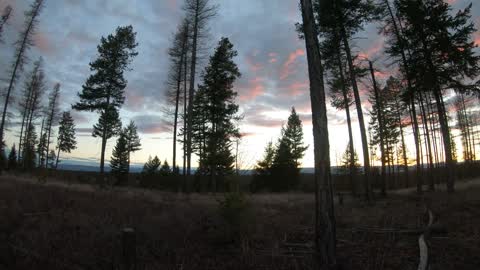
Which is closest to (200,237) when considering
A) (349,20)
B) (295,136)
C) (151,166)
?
(349,20)

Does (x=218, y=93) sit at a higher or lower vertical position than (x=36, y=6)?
lower

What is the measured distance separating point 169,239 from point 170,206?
14.2ft

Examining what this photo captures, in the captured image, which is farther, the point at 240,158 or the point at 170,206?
the point at 170,206

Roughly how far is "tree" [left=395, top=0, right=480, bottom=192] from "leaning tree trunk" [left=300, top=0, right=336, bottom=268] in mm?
13594

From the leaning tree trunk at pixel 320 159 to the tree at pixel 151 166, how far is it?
42507 millimetres

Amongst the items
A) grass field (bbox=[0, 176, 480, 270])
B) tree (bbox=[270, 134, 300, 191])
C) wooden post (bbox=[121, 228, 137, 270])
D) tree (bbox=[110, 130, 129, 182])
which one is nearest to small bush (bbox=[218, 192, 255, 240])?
grass field (bbox=[0, 176, 480, 270])

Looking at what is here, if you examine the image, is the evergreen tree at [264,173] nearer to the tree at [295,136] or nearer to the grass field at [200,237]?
the tree at [295,136]

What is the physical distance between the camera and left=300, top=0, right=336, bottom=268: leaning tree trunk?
491cm

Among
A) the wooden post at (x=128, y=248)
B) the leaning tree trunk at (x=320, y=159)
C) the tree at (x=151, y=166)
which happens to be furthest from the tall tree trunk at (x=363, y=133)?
the tree at (x=151, y=166)

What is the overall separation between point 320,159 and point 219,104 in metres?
19.8

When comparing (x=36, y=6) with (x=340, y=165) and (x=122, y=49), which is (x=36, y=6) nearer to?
(x=122, y=49)

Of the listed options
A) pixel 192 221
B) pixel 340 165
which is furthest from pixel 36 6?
pixel 340 165

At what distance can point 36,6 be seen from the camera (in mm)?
21500

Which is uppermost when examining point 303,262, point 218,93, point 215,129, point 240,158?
point 218,93
